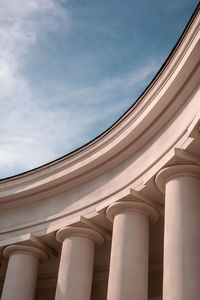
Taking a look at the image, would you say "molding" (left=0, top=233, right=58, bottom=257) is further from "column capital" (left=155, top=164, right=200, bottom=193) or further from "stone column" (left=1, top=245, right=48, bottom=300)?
"column capital" (left=155, top=164, right=200, bottom=193)

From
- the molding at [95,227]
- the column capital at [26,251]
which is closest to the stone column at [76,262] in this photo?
the molding at [95,227]

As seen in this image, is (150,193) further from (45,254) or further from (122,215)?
(45,254)

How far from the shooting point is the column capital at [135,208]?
115m

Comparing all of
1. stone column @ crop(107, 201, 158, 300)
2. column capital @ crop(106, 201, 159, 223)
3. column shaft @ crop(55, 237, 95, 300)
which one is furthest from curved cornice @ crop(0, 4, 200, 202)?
column shaft @ crop(55, 237, 95, 300)

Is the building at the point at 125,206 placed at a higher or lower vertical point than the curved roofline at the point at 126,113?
lower

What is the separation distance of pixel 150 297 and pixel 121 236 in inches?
1771

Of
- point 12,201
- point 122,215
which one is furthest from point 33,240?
point 122,215

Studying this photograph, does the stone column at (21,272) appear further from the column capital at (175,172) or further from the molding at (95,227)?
the column capital at (175,172)

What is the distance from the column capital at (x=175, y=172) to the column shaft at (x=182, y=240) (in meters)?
0.86

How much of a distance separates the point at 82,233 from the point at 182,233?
1685 inches

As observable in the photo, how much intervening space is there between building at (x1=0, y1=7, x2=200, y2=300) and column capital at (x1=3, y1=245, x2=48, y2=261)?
0.95 feet

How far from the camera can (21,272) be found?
137875 mm

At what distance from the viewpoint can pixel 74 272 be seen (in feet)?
404

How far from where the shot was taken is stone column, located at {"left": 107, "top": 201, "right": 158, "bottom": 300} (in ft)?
342
